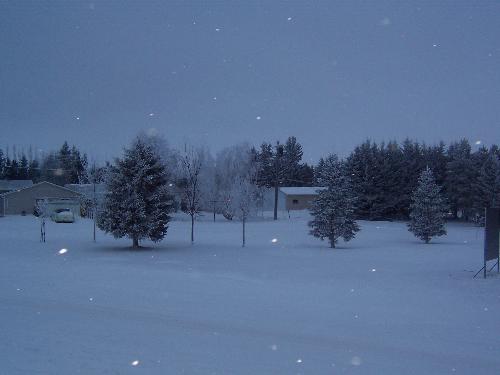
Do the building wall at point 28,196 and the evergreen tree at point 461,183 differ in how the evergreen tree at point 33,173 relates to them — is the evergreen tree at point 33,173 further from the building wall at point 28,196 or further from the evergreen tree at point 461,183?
the evergreen tree at point 461,183

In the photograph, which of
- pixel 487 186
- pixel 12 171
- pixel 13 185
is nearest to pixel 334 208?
pixel 487 186

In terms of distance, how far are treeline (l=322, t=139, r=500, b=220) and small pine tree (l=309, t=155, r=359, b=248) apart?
28123 millimetres

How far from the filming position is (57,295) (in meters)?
12.8

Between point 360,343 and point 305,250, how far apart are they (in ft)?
66.0

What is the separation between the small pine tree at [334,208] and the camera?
3175 centimetres

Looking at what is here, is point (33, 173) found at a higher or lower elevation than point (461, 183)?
higher

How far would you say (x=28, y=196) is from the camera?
59812mm

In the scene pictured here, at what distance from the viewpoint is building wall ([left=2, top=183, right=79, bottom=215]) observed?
193 ft

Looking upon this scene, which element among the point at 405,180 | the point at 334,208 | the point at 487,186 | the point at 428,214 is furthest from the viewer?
the point at 405,180

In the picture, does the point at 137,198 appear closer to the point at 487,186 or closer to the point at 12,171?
the point at 487,186

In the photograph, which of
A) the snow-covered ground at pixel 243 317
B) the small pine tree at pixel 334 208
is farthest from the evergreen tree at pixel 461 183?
the snow-covered ground at pixel 243 317

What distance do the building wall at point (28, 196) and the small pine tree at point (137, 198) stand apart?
Answer: 36.3m

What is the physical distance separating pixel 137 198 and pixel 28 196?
1553 inches

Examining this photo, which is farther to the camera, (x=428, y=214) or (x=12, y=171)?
(x=12, y=171)
